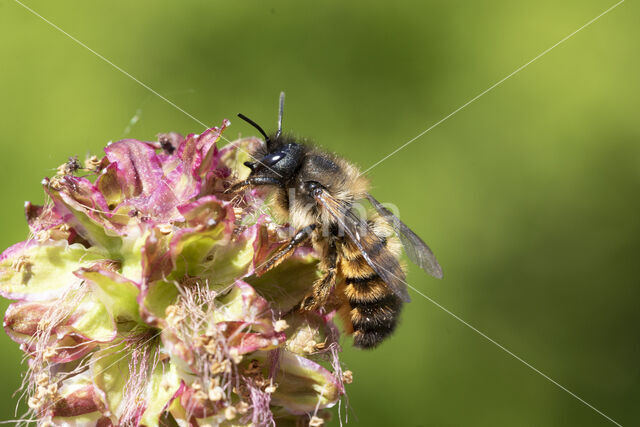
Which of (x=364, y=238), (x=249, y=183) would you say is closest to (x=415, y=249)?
(x=364, y=238)

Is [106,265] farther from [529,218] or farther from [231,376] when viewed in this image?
[529,218]

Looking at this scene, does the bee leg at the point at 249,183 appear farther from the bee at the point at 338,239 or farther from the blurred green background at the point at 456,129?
the blurred green background at the point at 456,129

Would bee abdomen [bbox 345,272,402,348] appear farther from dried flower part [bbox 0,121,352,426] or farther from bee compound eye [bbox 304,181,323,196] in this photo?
bee compound eye [bbox 304,181,323,196]

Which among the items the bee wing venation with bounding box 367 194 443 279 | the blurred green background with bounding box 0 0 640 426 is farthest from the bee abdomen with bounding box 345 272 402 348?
the blurred green background with bounding box 0 0 640 426

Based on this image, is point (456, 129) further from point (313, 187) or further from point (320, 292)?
point (320, 292)

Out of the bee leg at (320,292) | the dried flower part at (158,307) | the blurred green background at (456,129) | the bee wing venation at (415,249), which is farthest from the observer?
the blurred green background at (456,129)

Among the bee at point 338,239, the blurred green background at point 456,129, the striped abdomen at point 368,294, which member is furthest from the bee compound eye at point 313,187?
the blurred green background at point 456,129
